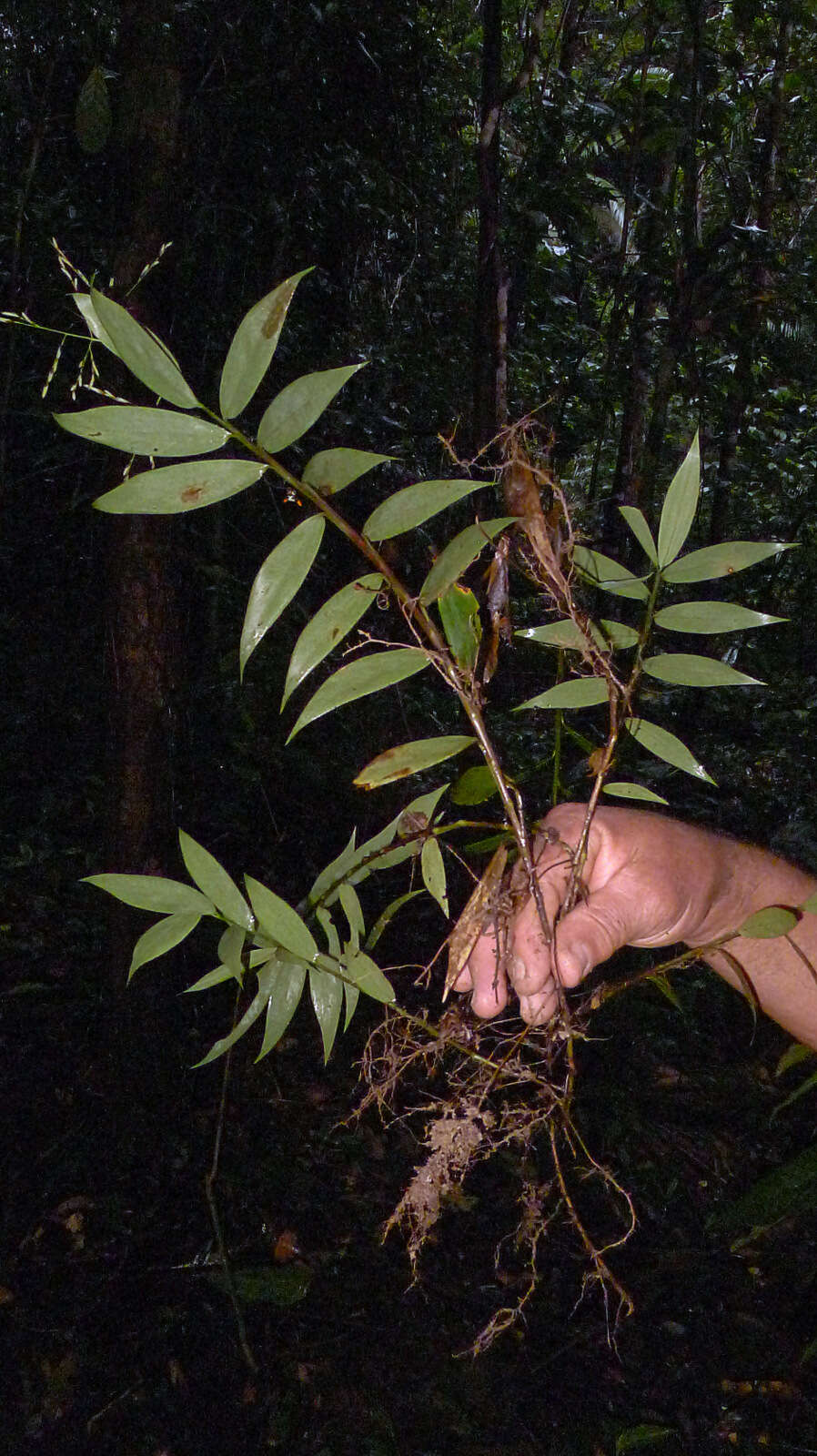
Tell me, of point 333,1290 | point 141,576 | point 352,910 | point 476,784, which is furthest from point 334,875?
point 333,1290

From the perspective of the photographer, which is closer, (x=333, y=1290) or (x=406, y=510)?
(x=406, y=510)

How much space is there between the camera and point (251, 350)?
1.64 ft

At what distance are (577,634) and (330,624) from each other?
171mm

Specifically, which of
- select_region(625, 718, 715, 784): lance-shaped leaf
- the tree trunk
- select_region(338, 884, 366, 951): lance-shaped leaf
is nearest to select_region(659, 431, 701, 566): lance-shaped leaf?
select_region(625, 718, 715, 784): lance-shaped leaf

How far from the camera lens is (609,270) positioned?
294 centimetres

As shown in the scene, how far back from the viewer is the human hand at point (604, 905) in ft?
2.28

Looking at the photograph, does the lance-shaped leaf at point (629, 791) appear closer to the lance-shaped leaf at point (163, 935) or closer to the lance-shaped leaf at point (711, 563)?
the lance-shaped leaf at point (711, 563)

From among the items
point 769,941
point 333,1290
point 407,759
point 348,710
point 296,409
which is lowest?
point 333,1290

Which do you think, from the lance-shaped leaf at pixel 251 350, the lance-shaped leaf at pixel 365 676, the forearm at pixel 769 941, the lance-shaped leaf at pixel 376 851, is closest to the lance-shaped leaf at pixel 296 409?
the lance-shaped leaf at pixel 251 350

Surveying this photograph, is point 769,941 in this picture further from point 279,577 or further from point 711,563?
point 279,577

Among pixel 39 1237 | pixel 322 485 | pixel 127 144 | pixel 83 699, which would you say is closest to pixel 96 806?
pixel 83 699

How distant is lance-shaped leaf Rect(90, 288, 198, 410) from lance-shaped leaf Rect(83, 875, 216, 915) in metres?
0.33

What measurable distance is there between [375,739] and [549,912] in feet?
5.92

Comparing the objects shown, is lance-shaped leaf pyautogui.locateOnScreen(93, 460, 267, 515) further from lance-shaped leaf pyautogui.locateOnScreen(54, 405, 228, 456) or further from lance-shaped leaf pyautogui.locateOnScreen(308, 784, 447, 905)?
lance-shaped leaf pyautogui.locateOnScreen(308, 784, 447, 905)
